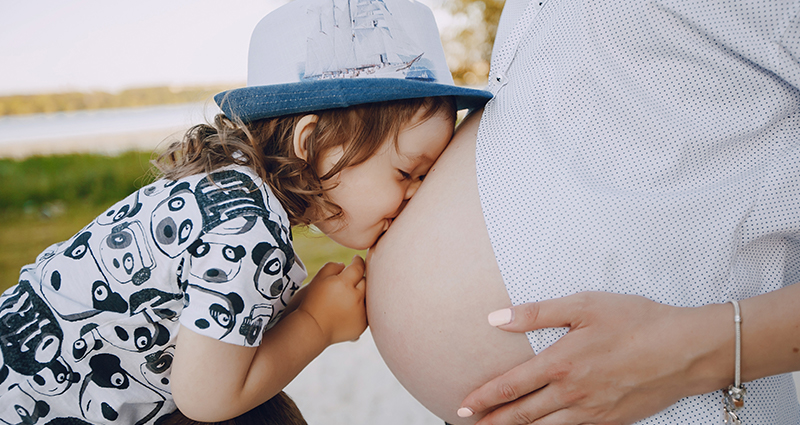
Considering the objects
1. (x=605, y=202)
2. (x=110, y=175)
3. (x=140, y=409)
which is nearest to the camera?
(x=605, y=202)

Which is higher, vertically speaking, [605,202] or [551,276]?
[605,202]

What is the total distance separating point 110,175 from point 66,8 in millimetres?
2207

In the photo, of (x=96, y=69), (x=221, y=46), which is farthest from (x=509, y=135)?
(x=96, y=69)

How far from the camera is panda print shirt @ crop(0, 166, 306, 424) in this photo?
89cm

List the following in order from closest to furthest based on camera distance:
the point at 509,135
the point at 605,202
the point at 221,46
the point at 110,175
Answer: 1. the point at 605,202
2. the point at 509,135
3. the point at 221,46
4. the point at 110,175

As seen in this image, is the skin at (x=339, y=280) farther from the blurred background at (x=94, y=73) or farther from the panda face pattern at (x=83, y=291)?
the blurred background at (x=94, y=73)

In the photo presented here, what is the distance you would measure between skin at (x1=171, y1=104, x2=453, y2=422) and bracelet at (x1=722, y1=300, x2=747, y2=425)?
65cm

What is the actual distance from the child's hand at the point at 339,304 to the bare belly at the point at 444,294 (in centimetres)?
6

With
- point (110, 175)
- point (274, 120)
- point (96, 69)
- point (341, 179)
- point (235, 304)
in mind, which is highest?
point (274, 120)

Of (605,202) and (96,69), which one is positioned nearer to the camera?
(605,202)

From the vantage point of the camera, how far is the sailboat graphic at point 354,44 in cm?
101

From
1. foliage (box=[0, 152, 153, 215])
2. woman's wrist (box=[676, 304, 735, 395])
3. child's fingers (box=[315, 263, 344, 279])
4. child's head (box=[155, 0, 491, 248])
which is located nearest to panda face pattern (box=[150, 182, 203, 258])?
child's head (box=[155, 0, 491, 248])

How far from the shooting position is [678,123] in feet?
2.50

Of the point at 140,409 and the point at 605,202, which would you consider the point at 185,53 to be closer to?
the point at 140,409
